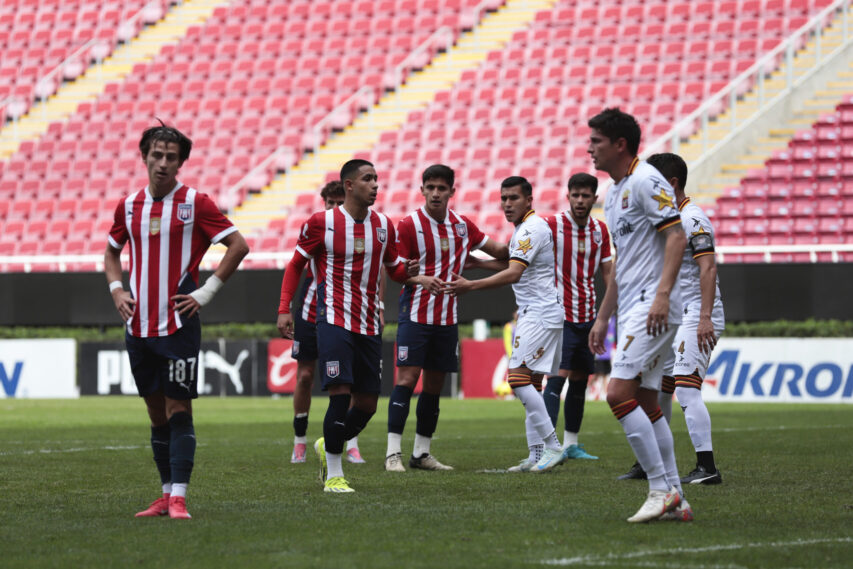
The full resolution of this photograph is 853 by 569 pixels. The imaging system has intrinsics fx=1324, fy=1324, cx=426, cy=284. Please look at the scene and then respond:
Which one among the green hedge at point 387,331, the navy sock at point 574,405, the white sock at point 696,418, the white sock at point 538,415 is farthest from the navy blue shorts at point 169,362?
the green hedge at point 387,331

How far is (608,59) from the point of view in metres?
29.5

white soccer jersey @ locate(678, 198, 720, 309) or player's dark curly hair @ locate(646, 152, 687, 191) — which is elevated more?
player's dark curly hair @ locate(646, 152, 687, 191)

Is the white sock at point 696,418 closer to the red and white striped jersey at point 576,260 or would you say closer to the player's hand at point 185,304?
the red and white striped jersey at point 576,260

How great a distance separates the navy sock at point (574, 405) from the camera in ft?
36.1

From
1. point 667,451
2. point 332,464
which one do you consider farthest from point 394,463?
point 667,451

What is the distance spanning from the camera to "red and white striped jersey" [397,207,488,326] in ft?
32.8

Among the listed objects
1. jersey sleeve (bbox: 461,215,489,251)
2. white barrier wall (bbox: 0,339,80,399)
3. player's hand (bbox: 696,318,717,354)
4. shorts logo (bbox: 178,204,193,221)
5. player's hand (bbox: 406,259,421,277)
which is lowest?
white barrier wall (bbox: 0,339,80,399)

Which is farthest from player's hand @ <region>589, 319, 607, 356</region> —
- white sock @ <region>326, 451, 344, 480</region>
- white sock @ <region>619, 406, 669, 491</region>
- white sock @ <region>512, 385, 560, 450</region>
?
white sock @ <region>512, 385, 560, 450</region>

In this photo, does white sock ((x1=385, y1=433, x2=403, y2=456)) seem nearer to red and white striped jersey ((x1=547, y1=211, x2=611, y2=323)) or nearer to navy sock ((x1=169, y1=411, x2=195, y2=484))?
red and white striped jersey ((x1=547, y1=211, x2=611, y2=323))

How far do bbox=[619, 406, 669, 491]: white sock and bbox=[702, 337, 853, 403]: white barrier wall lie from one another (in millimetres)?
13458

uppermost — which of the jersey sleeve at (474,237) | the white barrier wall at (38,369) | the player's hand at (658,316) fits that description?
the jersey sleeve at (474,237)

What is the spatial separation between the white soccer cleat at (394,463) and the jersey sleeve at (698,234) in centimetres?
280

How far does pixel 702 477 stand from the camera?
28.7 ft

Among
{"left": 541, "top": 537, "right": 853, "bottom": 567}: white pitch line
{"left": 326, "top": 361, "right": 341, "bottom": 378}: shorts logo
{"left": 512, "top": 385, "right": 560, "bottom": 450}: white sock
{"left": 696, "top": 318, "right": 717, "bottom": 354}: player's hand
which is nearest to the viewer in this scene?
{"left": 541, "top": 537, "right": 853, "bottom": 567}: white pitch line
